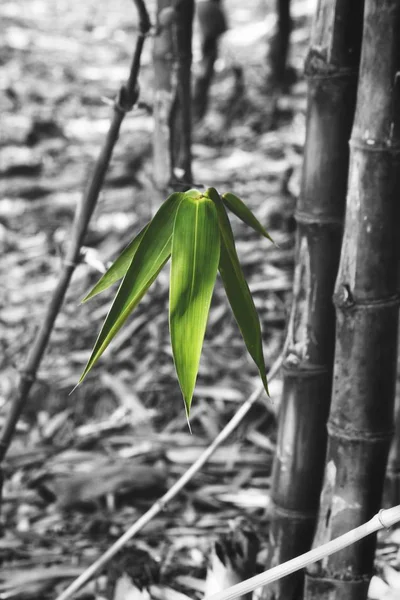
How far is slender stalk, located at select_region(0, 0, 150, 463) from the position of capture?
935 millimetres

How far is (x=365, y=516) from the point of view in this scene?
921 millimetres

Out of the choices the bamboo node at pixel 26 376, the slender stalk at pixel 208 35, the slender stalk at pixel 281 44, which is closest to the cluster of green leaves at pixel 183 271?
the bamboo node at pixel 26 376

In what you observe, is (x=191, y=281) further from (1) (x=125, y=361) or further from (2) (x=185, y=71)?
(1) (x=125, y=361)

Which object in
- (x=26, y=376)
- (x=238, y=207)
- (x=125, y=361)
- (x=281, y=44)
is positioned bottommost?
(x=125, y=361)

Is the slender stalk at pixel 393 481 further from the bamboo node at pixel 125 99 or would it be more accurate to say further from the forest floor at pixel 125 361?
the bamboo node at pixel 125 99

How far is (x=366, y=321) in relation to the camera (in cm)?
87

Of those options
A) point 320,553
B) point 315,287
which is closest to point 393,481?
point 315,287

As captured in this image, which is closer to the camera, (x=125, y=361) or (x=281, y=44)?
(x=125, y=361)

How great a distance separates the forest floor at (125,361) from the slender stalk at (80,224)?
3cm

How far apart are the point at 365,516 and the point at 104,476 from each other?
0.70 m

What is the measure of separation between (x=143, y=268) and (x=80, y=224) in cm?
37

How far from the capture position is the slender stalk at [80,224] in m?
0.93

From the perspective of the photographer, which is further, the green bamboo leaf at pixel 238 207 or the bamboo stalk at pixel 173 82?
the bamboo stalk at pixel 173 82

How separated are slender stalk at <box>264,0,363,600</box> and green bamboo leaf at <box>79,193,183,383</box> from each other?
26 centimetres
